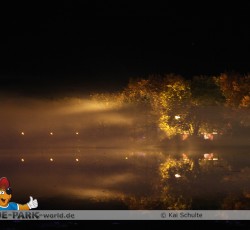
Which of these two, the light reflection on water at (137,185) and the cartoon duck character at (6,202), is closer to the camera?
the cartoon duck character at (6,202)

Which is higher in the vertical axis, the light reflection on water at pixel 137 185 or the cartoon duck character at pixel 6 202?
the cartoon duck character at pixel 6 202

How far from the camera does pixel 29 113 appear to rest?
228ft

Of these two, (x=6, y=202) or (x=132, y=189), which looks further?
(x=132, y=189)

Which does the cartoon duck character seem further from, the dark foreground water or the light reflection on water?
the light reflection on water

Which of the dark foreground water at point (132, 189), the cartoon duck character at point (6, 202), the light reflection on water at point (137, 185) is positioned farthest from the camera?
the light reflection on water at point (137, 185)

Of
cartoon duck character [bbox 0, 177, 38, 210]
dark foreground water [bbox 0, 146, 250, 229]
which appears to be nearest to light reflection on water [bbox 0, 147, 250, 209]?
dark foreground water [bbox 0, 146, 250, 229]

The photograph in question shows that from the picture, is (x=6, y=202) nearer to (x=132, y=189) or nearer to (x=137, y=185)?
(x=132, y=189)

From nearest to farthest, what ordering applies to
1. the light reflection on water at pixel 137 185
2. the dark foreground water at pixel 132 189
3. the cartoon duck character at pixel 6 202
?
the cartoon duck character at pixel 6 202
the dark foreground water at pixel 132 189
the light reflection on water at pixel 137 185

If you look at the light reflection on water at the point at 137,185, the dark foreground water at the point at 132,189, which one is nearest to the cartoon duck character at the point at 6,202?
the dark foreground water at the point at 132,189

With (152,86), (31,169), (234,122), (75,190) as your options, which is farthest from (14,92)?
(75,190)

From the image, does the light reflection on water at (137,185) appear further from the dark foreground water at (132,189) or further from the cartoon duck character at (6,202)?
the cartoon duck character at (6,202)

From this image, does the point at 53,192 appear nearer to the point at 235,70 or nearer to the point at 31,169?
the point at 31,169

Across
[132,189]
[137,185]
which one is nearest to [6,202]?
[132,189]

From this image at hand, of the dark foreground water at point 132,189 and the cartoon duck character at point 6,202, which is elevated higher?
the cartoon duck character at point 6,202
